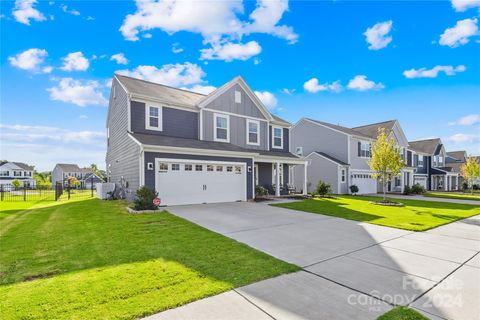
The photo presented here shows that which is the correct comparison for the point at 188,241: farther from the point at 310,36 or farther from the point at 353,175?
the point at 353,175

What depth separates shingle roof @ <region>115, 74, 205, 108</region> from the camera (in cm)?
1493

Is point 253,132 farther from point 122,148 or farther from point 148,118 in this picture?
point 122,148

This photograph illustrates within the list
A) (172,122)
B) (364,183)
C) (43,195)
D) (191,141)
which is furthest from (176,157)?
(43,195)

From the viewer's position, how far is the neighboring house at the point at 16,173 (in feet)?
191

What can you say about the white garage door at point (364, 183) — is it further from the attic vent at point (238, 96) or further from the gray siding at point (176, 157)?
the attic vent at point (238, 96)

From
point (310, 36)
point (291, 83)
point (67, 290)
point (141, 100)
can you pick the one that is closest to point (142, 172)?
point (141, 100)

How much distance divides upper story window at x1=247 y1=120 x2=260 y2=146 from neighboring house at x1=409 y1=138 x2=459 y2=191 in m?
29.7

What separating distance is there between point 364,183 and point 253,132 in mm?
15488

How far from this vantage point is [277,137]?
817 inches

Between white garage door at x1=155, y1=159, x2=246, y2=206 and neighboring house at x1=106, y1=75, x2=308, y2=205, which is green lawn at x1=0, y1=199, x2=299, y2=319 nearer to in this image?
white garage door at x1=155, y1=159, x2=246, y2=206

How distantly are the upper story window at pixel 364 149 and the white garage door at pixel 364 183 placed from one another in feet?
7.04

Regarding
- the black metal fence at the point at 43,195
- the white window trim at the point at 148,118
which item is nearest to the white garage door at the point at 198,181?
the white window trim at the point at 148,118

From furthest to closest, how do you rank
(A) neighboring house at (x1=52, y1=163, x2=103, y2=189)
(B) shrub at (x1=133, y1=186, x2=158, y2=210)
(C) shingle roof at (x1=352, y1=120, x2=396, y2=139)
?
(A) neighboring house at (x1=52, y1=163, x2=103, y2=189)
(C) shingle roof at (x1=352, y1=120, x2=396, y2=139)
(B) shrub at (x1=133, y1=186, x2=158, y2=210)

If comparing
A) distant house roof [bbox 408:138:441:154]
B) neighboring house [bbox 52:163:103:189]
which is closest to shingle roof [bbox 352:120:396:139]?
distant house roof [bbox 408:138:441:154]
